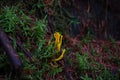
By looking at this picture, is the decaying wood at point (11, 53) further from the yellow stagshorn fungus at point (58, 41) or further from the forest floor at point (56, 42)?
the yellow stagshorn fungus at point (58, 41)

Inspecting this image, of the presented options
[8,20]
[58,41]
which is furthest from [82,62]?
[8,20]

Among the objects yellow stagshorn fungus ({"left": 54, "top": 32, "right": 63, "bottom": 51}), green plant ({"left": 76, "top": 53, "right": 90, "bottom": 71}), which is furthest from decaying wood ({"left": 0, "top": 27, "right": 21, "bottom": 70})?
green plant ({"left": 76, "top": 53, "right": 90, "bottom": 71})

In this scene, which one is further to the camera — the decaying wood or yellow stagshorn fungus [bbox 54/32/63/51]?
yellow stagshorn fungus [bbox 54/32/63/51]

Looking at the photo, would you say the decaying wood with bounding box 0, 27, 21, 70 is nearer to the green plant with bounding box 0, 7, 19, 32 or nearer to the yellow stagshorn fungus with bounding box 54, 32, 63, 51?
the green plant with bounding box 0, 7, 19, 32

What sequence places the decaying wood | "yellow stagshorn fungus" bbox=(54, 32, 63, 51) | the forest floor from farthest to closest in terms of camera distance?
"yellow stagshorn fungus" bbox=(54, 32, 63, 51) → the forest floor → the decaying wood

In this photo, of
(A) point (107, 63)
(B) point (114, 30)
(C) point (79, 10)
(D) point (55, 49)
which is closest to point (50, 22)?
(D) point (55, 49)

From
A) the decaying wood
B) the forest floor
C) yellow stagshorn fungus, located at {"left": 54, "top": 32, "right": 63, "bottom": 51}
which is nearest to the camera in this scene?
the decaying wood

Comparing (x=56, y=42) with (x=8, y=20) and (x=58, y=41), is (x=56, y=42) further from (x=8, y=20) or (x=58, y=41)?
(x=8, y=20)

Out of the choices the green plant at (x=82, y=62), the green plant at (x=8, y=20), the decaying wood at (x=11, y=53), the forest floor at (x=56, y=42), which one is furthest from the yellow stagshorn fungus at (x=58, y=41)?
the decaying wood at (x=11, y=53)

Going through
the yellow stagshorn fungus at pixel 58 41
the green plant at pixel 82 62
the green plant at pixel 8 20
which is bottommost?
the green plant at pixel 82 62

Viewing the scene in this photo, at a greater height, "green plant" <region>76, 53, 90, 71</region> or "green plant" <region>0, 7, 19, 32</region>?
"green plant" <region>0, 7, 19, 32</region>

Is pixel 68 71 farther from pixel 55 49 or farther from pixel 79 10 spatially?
pixel 79 10
